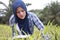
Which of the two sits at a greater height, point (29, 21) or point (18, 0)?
point (18, 0)

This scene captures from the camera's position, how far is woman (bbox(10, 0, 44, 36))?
1764 mm

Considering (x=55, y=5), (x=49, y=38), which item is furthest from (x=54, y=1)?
(x=49, y=38)

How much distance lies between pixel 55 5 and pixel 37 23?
68.6 inches

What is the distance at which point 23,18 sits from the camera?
1.87 meters

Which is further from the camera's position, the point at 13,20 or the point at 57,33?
the point at 13,20

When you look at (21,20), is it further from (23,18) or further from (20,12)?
(20,12)

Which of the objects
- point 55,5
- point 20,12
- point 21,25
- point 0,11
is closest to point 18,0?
point 20,12

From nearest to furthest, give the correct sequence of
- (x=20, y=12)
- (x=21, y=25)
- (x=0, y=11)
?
1. (x=20, y=12)
2. (x=21, y=25)
3. (x=0, y=11)

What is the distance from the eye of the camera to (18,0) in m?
1.81

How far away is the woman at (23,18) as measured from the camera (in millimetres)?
1764

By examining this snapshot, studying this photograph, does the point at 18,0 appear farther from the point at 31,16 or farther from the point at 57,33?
the point at 57,33

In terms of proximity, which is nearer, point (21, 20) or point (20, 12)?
point (20, 12)

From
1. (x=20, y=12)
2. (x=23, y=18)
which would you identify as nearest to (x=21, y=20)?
(x=23, y=18)

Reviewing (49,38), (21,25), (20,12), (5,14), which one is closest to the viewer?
(49,38)
